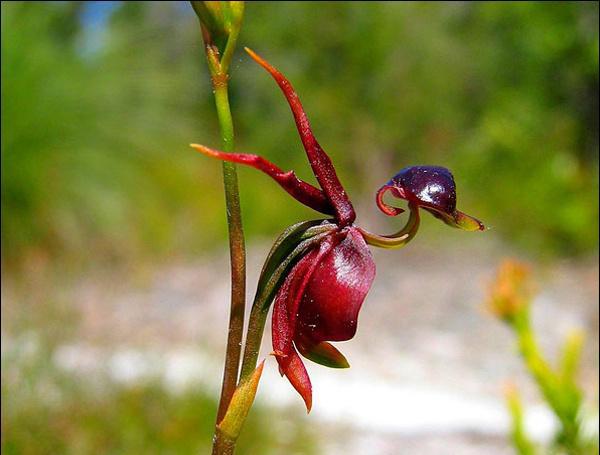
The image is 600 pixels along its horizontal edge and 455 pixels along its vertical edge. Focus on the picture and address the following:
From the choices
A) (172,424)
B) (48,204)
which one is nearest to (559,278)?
(48,204)

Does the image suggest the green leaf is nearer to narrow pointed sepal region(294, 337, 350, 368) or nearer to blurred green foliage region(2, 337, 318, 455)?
narrow pointed sepal region(294, 337, 350, 368)

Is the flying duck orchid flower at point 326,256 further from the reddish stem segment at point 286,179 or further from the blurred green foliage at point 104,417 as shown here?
the blurred green foliage at point 104,417

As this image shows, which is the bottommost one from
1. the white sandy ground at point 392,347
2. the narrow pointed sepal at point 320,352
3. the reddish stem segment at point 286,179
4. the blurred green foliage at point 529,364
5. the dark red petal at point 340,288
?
the white sandy ground at point 392,347

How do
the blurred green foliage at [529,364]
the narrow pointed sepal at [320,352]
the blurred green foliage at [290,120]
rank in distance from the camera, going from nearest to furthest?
the narrow pointed sepal at [320,352]
the blurred green foliage at [529,364]
the blurred green foliage at [290,120]

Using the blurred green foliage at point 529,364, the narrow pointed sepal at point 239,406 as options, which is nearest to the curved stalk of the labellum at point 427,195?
the narrow pointed sepal at point 239,406

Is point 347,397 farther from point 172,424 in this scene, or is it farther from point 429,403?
point 172,424

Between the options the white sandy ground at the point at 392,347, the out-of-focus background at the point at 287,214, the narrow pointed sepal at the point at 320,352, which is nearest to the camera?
the narrow pointed sepal at the point at 320,352

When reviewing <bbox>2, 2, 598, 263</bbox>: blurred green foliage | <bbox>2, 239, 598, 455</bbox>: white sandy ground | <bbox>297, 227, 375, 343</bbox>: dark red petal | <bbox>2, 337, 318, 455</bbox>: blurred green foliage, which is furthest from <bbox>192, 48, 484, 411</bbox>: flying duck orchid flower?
<bbox>2, 2, 598, 263</bbox>: blurred green foliage

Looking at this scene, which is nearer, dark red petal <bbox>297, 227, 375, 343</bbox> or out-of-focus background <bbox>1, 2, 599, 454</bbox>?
dark red petal <bbox>297, 227, 375, 343</bbox>

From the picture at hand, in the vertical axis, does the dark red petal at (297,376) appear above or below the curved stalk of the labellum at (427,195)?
below
